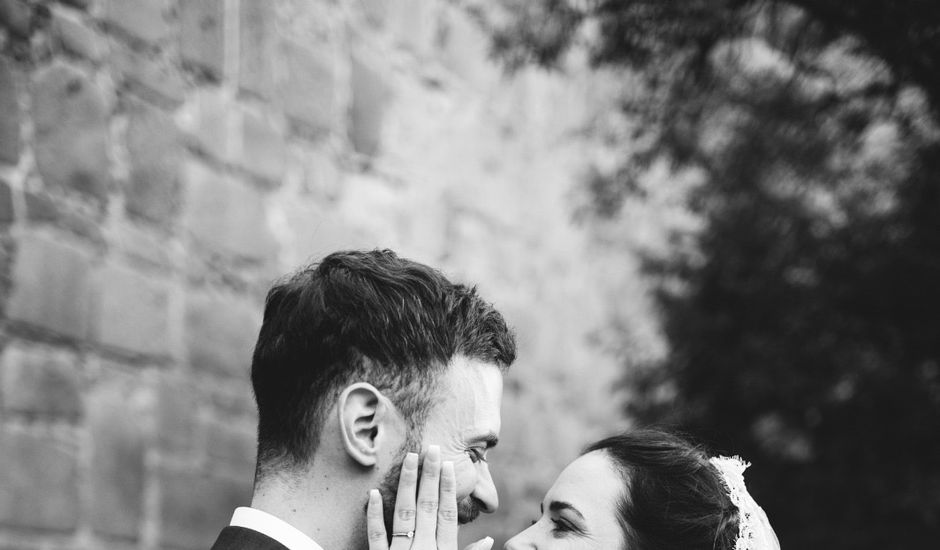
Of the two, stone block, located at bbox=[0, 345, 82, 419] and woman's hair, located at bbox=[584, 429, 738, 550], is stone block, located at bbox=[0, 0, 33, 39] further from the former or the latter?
woman's hair, located at bbox=[584, 429, 738, 550]

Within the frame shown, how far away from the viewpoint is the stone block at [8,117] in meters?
3.74

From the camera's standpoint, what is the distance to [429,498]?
8.89ft

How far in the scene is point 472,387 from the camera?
9.42 ft

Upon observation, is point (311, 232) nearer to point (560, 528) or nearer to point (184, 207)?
point (184, 207)

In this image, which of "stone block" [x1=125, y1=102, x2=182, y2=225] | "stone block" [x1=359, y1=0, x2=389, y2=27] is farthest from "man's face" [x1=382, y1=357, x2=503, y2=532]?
"stone block" [x1=359, y1=0, x2=389, y2=27]

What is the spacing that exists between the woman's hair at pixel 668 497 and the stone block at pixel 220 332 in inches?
75.4

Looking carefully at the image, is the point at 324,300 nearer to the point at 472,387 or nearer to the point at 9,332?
the point at 472,387

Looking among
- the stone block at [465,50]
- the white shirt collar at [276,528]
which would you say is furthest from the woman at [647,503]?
the stone block at [465,50]

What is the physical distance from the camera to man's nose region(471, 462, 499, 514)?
2902 millimetres

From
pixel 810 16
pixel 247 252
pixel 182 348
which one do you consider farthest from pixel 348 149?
pixel 810 16

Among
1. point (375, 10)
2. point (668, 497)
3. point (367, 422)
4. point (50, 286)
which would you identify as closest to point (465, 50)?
point (375, 10)

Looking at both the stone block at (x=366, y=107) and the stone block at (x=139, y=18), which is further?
the stone block at (x=366, y=107)

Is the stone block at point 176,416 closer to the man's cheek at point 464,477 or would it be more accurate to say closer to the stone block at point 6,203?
the stone block at point 6,203

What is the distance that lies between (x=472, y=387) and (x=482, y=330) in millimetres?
151
